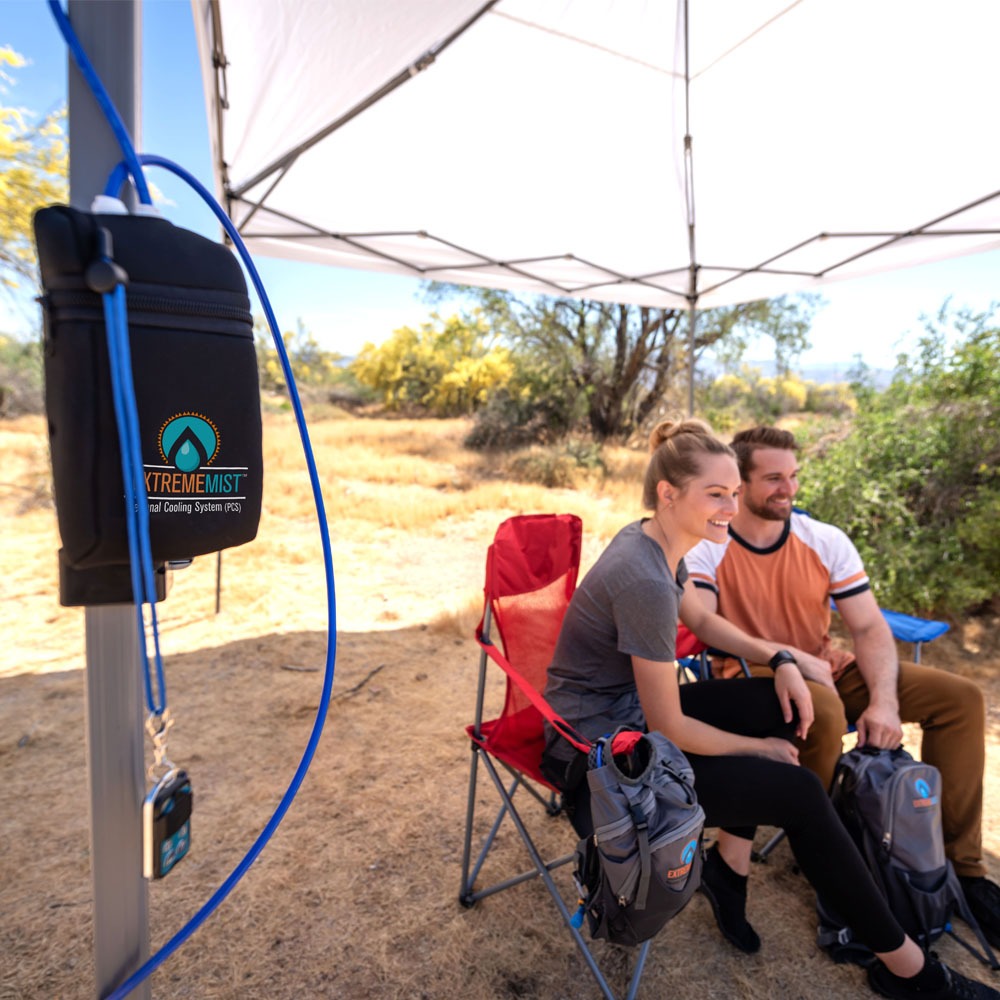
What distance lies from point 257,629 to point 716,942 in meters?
3.29

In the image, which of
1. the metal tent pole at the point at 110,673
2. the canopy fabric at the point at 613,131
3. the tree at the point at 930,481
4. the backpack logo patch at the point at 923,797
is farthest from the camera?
the tree at the point at 930,481

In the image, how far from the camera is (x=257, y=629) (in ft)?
14.3

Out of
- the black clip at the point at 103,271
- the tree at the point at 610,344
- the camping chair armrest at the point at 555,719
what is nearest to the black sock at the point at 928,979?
the camping chair armrest at the point at 555,719

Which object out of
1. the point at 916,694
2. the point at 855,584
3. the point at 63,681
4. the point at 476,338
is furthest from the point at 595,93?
the point at 476,338

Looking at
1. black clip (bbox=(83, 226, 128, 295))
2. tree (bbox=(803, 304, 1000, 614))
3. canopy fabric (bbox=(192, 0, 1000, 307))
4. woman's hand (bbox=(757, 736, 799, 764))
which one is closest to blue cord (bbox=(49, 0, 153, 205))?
black clip (bbox=(83, 226, 128, 295))

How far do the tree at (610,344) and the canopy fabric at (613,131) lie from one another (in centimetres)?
788

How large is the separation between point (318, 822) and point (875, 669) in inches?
76.3

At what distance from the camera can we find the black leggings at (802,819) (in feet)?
5.33

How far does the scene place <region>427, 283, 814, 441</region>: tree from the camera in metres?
12.1

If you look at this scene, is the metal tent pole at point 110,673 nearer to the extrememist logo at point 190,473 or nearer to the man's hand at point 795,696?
the extrememist logo at point 190,473

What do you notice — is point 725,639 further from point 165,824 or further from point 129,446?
point 129,446

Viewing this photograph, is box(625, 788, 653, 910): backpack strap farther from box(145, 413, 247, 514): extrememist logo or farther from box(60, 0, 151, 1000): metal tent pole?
box(145, 413, 247, 514): extrememist logo

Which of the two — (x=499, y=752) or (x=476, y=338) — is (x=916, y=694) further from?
(x=476, y=338)

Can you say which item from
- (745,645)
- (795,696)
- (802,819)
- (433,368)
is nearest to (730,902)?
(802,819)
